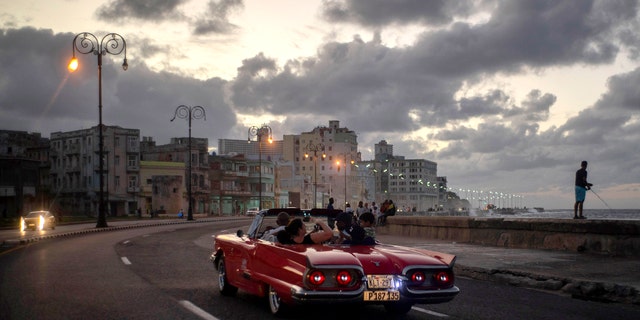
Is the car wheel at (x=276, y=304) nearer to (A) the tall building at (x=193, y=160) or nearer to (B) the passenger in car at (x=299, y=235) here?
(B) the passenger in car at (x=299, y=235)

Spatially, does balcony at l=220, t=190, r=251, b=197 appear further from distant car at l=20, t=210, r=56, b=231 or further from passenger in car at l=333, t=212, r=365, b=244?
passenger in car at l=333, t=212, r=365, b=244

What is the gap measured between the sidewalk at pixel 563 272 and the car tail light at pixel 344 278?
5266mm

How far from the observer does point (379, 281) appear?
25.5 feet

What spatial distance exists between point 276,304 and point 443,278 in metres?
2.04

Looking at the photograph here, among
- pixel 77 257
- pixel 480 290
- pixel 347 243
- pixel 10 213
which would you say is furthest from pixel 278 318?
pixel 10 213

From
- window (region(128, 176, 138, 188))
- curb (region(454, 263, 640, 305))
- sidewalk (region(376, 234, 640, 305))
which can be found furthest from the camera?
window (region(128, 176, 138, 188))

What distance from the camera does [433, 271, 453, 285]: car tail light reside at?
26.5ft

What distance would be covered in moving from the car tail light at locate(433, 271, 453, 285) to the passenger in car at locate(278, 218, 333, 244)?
66.9 inches

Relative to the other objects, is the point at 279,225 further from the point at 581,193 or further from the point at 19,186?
the point at 19,186

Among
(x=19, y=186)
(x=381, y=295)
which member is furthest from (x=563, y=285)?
(x=19, y=186)

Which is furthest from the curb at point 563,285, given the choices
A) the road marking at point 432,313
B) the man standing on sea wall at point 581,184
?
the man standing on sea wall at point 581,184

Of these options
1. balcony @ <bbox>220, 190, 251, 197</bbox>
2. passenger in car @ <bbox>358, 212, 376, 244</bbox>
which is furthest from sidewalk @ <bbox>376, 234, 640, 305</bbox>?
balcony @ <bbox>220, 190, 251, 197</bbox>

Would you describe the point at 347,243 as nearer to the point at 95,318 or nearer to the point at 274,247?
the point at 274,247

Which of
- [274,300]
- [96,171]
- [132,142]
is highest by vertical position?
[132,142]
